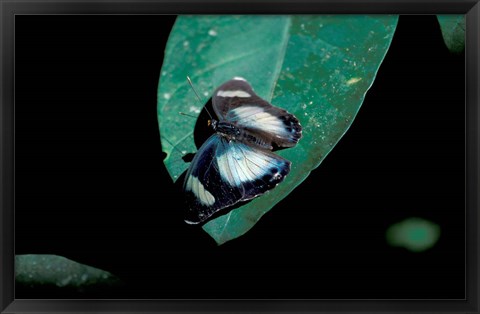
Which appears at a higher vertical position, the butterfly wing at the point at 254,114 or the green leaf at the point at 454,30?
the green leaf at the point at 454,30

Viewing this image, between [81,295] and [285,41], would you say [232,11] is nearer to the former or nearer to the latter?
[285,41]

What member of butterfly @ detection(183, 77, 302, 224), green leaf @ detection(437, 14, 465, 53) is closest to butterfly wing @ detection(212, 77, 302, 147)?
butterfly @ detection(183, 77, 302, 224)

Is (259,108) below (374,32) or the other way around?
below

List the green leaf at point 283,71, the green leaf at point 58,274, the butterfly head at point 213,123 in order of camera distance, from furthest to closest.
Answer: the green leaf at point 58,274, the butterfly head at point 213,123, the green leaf at point 283,71

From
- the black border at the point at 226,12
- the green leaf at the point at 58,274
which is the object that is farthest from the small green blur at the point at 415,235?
the green leaf at the point at 58,274

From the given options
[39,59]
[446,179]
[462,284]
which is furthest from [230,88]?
[462,284]

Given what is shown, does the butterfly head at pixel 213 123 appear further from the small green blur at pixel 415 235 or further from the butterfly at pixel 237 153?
the small green blur at pixel 415 235
